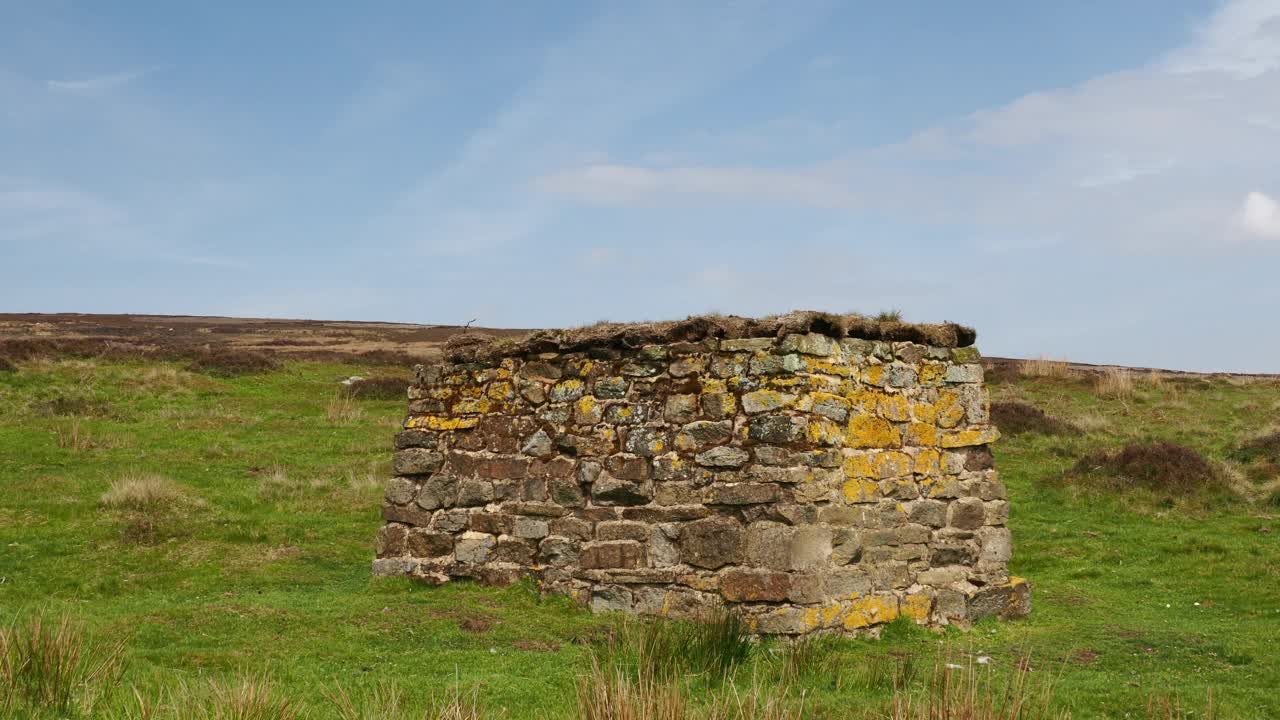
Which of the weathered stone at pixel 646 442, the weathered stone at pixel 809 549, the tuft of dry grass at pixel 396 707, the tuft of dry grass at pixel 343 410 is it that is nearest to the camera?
the tuft of dry grass at pixel 396 707

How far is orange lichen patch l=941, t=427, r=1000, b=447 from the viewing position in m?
9.88

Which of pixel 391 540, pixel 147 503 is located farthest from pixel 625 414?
pixel 147 503

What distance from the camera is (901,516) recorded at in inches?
368

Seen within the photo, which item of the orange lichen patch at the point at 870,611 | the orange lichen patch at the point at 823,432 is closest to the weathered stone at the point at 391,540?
the orange lichen patch at the point at 823,432

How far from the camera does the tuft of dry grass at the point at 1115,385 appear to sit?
26.9 metres

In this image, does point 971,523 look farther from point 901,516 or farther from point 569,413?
point 569,413

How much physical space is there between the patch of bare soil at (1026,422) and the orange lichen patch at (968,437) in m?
12.1

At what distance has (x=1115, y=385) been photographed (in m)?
27.4

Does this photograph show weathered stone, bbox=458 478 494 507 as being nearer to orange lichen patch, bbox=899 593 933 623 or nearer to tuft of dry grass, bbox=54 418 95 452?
orange lichen patch, bbox=899 593 933 623

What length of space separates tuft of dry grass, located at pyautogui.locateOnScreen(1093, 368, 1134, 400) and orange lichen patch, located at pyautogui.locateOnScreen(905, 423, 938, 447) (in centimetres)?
1901

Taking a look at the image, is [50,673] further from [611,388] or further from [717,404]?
[717,404]

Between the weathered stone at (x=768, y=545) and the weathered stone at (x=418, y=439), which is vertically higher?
the weathered stone at (x=418, y=439)

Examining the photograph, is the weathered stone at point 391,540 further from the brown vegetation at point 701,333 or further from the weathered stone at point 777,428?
the weathered stone at point 777,428

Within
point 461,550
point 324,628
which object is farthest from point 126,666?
point 461,550
